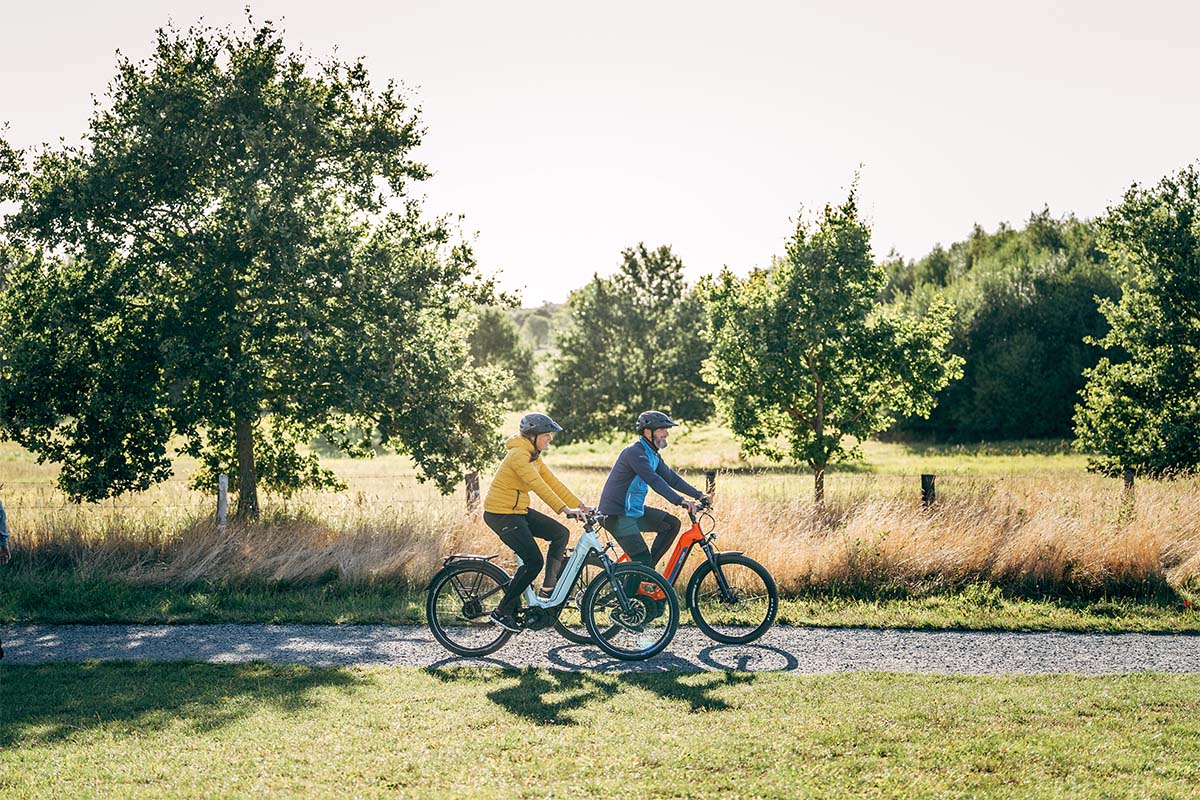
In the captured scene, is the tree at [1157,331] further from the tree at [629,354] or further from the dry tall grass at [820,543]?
the tree at [629,354]

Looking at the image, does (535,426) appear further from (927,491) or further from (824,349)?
(824,349)

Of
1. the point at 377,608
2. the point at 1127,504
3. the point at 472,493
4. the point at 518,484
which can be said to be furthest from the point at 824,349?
the point at 518,484

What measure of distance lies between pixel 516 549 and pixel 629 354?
40254mm

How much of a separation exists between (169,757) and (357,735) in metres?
1.07

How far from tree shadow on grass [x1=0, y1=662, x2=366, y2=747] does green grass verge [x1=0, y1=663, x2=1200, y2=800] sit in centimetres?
2

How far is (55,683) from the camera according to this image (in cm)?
765

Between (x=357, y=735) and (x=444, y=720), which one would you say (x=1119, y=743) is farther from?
(x=357, y=735)

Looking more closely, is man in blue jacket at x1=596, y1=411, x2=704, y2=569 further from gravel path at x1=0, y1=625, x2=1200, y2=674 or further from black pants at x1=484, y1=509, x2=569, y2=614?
gravel path at x1=0, y1=625, x2=1200, y2=674

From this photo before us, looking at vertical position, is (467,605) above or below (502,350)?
below

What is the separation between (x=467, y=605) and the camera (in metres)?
8.97

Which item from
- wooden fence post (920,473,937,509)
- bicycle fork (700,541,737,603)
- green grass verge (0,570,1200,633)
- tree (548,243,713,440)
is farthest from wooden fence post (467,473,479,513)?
tree (548,243,713,440)

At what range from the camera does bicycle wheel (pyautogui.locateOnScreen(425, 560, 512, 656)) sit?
29.0ft

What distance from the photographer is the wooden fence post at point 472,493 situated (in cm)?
1378

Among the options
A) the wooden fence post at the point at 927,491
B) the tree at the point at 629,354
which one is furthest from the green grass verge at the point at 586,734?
the tree at the point at 629,354
